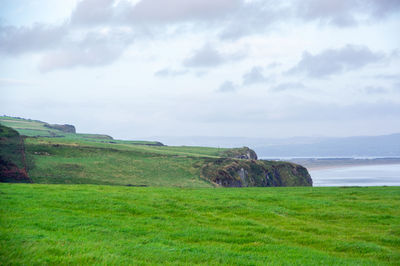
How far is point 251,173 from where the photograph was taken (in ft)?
357

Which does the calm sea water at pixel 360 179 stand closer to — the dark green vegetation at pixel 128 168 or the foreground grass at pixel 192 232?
the dark green vegetation at pixel 128 168

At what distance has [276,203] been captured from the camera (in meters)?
29.8

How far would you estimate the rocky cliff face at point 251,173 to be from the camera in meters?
92.6

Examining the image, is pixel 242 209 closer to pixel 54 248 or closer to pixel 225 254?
pixel 225 254

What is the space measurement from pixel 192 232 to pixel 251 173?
92.7m

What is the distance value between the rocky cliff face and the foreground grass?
6113cm

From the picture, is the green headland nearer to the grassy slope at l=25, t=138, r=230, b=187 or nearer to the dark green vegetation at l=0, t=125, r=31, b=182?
the grassy slope at l=25, t=138, r=230, b=187

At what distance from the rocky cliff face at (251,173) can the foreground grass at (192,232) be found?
6113cm

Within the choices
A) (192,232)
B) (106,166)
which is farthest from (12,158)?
(192,232)

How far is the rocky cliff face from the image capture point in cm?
9256

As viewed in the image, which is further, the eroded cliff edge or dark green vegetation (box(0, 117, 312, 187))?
the eroded cliff edge

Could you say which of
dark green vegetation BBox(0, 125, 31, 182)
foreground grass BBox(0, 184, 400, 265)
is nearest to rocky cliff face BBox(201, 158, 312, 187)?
dark green vegetation BBox(0, 125, 31, 182)

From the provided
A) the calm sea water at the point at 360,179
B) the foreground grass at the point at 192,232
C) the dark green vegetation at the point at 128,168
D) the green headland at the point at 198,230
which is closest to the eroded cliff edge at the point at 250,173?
the dark green vegetation at the point at 128,168

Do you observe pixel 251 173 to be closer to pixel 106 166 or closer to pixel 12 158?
pixel 106 166
